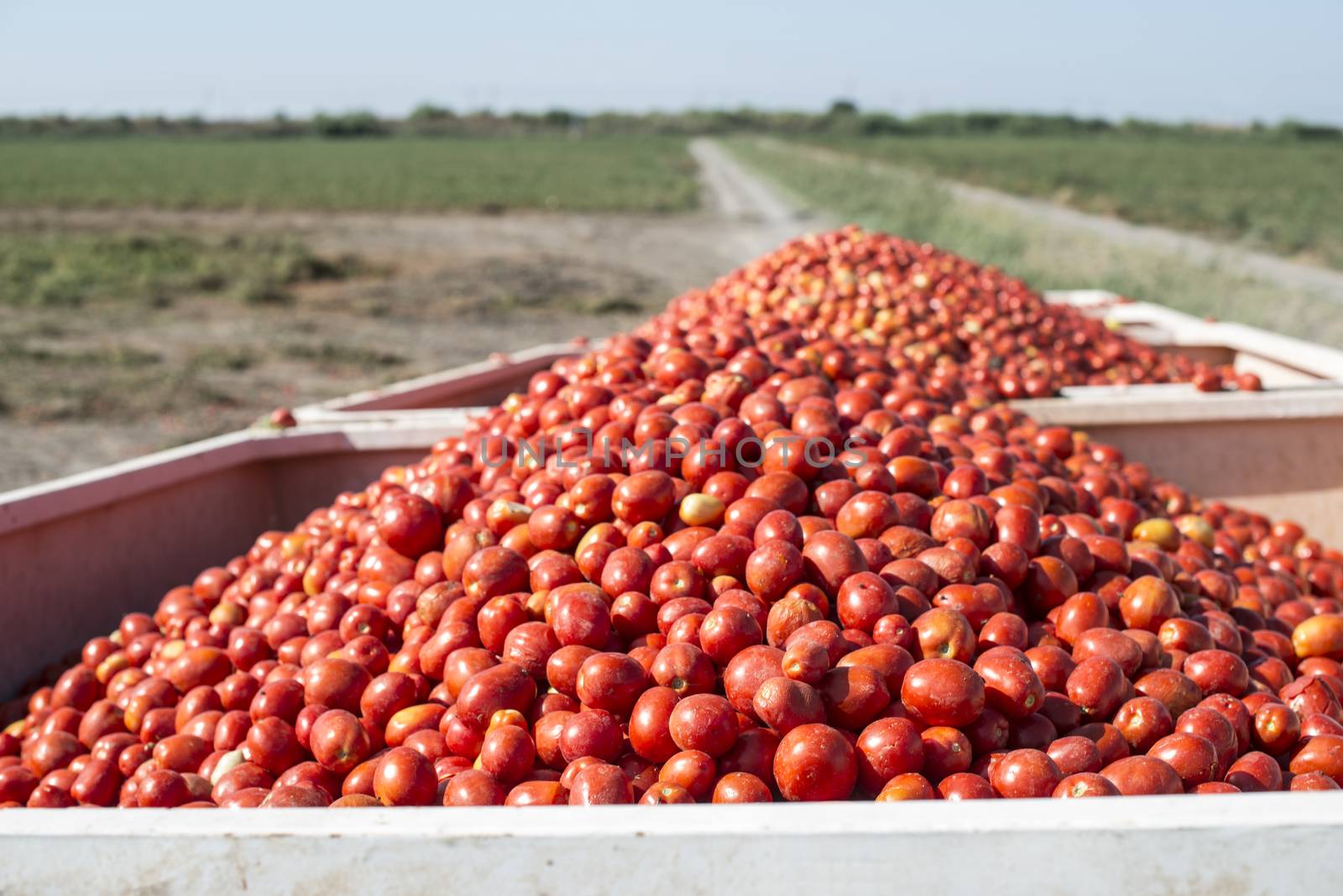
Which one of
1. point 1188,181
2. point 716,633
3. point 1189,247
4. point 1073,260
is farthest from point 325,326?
point 1188,181

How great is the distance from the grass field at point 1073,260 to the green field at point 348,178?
8.77 meters

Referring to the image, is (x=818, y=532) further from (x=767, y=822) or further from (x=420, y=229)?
(x=420, y=229)

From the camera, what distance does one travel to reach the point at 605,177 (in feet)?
171

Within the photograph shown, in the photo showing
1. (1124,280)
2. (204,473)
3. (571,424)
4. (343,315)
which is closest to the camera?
(571,424)

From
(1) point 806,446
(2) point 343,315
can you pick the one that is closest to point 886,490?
(1) point 806,446

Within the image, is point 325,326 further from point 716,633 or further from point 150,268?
point 716,633

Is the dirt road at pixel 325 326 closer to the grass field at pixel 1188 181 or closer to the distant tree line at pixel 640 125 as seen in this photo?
the grass field at pixel 1188 181

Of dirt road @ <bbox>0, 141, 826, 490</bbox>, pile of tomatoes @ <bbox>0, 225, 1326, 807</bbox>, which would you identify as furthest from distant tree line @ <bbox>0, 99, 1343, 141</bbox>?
pile of tomatoes @ <bbox>0, 225, 1326, 807</bbox>

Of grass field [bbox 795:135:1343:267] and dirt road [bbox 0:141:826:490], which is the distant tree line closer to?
grass field [bbox 795:135:1343:267]

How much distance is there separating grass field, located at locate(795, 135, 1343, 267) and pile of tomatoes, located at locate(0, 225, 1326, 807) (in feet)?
76.5

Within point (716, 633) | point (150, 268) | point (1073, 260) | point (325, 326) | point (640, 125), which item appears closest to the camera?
point (716, 633)

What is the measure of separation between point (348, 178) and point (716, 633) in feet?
182

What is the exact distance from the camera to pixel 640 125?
510 feet

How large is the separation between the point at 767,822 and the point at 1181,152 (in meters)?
85.0
